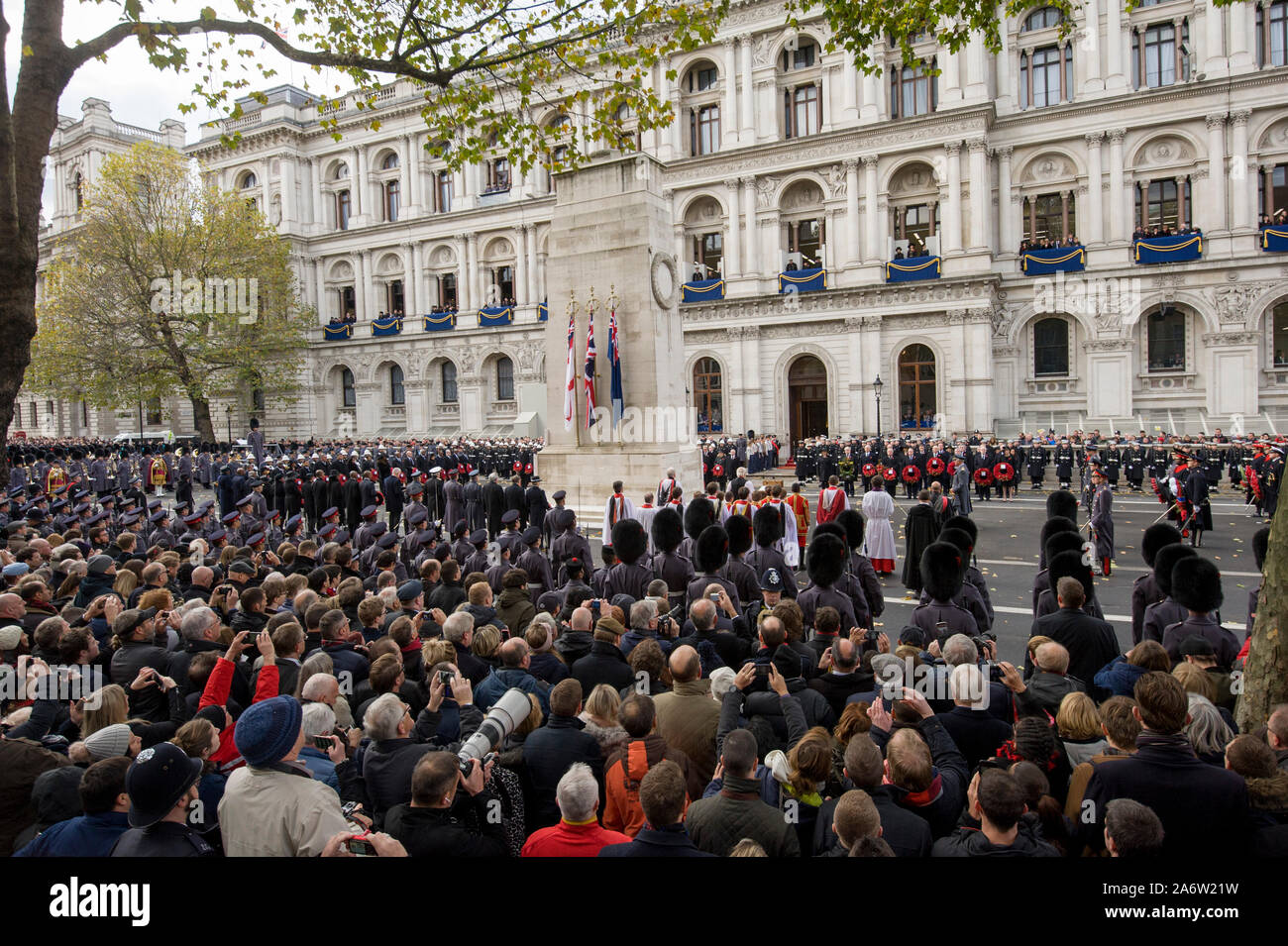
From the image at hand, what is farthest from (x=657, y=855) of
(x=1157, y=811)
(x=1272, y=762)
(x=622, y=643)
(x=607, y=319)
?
(x=607, y=319)

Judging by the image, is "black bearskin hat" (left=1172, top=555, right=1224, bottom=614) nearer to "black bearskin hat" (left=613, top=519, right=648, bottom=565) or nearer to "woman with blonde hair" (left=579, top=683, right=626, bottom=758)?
"woman with blonde hair" (left=579, top=683, right=626, bottom=758)

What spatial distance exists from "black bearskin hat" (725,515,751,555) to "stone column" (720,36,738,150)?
107 feet

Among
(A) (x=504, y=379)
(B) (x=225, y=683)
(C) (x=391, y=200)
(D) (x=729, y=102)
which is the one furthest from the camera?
(C) (x=391, y=200)

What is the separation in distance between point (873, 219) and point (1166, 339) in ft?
42.8

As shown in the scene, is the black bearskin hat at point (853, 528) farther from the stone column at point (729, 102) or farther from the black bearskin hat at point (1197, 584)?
the stone column at point (729, 102)

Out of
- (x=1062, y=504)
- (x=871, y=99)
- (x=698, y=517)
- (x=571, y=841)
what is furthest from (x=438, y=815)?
(x=871, y=99)

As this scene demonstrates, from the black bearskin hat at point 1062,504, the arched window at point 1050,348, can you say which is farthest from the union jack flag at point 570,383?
the arched window at point 1050,348

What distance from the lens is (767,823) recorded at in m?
3.18

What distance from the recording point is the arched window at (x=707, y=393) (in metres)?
39.2

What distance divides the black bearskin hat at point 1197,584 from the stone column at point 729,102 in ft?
116

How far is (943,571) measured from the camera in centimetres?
686

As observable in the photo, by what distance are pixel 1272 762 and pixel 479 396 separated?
4542 cm

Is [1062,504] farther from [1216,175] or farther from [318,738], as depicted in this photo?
[1216,175]

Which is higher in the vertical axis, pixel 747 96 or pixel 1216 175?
pixel 747 96
